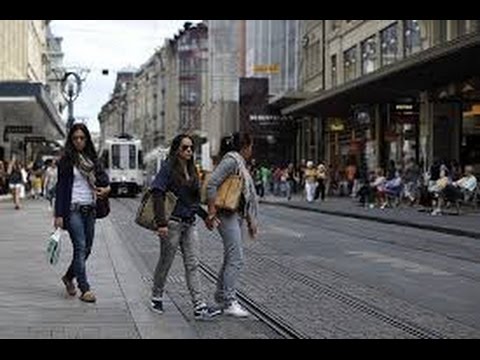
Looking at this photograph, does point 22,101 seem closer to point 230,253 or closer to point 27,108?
point 27,108

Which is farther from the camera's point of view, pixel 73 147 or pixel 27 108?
pixel 27 108

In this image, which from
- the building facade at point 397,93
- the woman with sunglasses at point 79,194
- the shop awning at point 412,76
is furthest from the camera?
the building facade at point 397,93

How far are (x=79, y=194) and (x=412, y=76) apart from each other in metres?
25.0

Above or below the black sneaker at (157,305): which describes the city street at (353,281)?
below

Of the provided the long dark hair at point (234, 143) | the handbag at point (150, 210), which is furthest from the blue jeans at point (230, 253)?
the long dark hair at point (234, 143)

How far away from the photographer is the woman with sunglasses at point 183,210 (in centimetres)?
1085

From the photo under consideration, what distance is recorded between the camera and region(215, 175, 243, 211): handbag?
35.8 feet

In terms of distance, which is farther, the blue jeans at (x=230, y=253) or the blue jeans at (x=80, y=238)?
the blue jeans at (x=80, y=238)

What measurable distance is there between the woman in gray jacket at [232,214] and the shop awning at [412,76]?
17193 millimetres

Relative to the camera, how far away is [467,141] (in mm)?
37938

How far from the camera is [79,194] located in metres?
11.9

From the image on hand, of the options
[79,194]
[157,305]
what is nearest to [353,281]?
[157,305]

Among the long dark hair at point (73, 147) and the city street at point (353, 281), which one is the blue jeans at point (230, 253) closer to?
the city street at point (353, 281)
